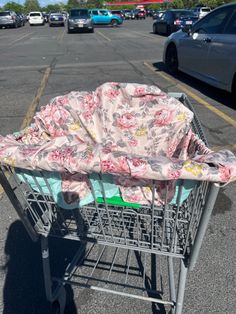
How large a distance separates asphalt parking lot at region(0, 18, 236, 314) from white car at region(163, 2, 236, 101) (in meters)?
0.43

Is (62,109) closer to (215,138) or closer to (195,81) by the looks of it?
(215,138)

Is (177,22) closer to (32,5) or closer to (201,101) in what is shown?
(201,101)

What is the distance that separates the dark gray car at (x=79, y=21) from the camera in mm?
22891

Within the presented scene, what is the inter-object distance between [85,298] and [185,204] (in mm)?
1086

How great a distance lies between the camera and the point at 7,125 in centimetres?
516

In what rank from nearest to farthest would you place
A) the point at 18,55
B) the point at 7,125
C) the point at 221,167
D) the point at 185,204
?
the point at 221,167 < the point at 185,204 < the point at 7,125 < the point at 18,55

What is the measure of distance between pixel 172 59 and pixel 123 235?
7266mm

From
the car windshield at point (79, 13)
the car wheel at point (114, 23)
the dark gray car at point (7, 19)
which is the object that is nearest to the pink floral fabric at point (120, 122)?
the car windshield at point (79, 13)

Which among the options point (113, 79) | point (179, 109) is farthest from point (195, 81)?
point (179, 109)

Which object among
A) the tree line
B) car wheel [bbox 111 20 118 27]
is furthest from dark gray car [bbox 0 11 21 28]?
the tree line

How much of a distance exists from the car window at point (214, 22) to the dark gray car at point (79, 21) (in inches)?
708

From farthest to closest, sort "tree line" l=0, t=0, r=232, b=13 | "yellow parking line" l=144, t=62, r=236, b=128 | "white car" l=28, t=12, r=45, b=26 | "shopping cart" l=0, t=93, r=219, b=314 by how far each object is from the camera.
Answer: "tree line" l=0, t=0, r=232, b=13
"white car" l=28, t=12, r=45, b=26
"yellow parking line" l=144, t=62, r=236, b=128
"shopping cart" l=0, t=93, r=219, b=314

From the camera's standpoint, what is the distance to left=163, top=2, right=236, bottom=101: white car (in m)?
5.57

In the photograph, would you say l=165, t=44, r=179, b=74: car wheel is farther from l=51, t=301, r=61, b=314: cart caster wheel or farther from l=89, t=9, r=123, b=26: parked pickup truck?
l=89, t=9, r=123, b=26: parked pickup truck
